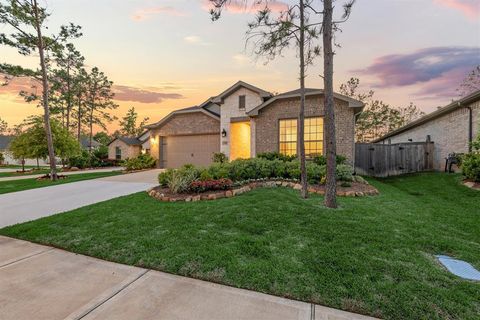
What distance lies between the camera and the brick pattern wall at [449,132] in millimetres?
10430

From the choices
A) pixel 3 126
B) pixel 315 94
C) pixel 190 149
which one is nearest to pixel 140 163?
pixel 190 149

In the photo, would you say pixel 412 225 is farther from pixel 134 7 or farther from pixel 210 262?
pixel 134 7

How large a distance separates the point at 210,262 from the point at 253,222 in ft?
4.73

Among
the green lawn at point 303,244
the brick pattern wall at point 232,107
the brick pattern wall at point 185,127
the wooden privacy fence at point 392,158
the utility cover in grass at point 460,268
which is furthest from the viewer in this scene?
the brick pattern wall at point 185,127

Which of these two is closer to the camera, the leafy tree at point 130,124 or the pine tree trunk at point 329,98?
the pine tree trunk at point 329,98

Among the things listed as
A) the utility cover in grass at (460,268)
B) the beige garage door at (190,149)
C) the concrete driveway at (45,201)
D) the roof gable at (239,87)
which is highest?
the roof gable at (239,87)

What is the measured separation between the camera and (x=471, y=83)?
20938 mm

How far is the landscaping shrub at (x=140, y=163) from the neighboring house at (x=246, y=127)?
2.25 feet

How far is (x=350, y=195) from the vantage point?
679 centimetres

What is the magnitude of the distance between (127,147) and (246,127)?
16.1 m

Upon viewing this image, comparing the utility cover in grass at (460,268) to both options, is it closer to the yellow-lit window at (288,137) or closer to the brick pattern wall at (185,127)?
the yellow-lit window at (288,137)

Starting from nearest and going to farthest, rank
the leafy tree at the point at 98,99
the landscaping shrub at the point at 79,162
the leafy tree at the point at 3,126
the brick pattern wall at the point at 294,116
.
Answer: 1. the brick pattern wall at the point at 294,116
2. the landscaping shrub at the point at 79,162
3. the leafy tree at the point at 98,99
4. the leafy tree at the point at 3,126

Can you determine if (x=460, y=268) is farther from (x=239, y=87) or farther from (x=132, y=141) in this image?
(x=132, y=141)

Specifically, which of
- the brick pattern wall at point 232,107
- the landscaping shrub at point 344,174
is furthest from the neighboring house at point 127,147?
the landscaping shrub at point 344,174
